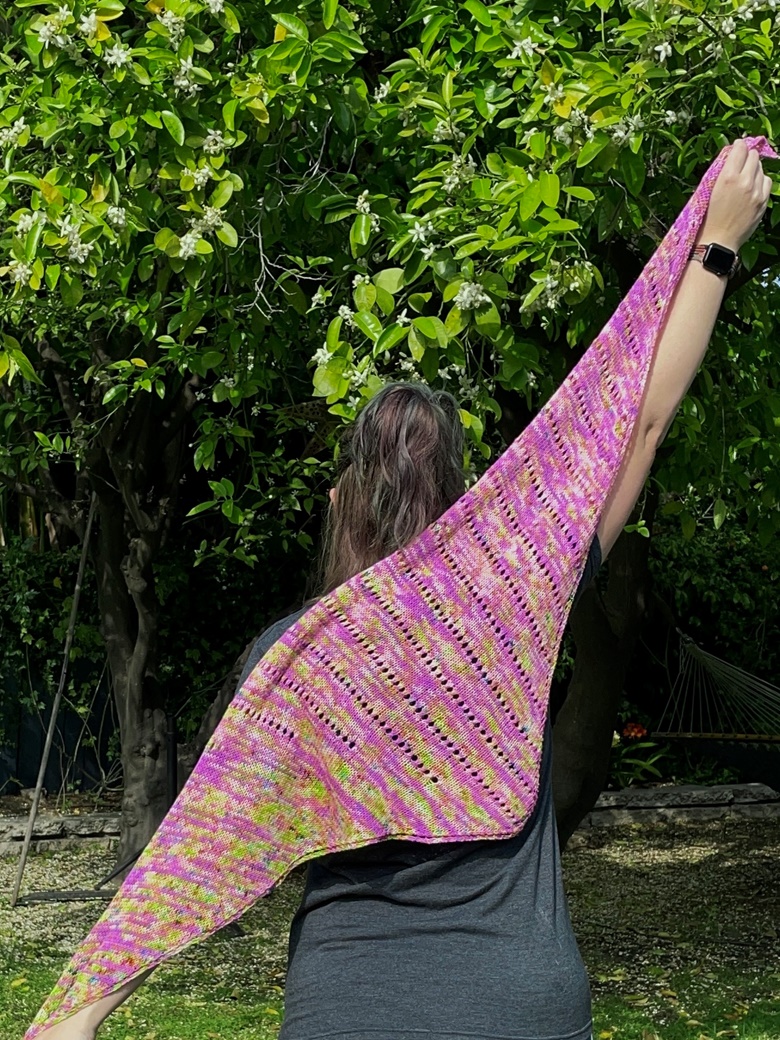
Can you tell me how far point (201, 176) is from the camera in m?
3.19

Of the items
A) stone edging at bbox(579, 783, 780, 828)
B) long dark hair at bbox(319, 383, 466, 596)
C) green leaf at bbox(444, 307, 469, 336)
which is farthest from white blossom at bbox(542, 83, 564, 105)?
stone edging at bbox(579, 783, 780, 828)

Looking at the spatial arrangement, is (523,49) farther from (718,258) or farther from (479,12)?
(718,258)

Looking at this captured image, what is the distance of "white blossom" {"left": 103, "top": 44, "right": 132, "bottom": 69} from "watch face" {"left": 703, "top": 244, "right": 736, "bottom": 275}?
1755mm

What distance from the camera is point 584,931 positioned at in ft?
20.9

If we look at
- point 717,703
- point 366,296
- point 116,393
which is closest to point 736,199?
point 366,296

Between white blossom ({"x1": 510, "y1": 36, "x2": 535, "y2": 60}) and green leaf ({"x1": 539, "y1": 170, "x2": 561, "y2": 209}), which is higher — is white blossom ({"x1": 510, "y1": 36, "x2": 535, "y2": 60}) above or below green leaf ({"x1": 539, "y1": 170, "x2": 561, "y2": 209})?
above

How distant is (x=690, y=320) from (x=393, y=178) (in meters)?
2.39

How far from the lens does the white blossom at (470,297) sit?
9.71 feet

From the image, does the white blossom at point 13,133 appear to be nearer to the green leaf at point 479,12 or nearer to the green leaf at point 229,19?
the green leaf at point 229,19

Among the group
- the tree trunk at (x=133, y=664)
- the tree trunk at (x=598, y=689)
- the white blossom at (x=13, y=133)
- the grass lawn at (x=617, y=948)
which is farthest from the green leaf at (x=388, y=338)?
the tree trunk at (x=133, y=664)

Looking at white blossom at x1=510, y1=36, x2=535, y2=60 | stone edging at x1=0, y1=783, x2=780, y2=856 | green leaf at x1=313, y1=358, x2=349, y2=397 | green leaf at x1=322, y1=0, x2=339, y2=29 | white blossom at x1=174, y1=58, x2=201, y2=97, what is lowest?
stone edging at x1=0, y1=783, x2=780, y2=856

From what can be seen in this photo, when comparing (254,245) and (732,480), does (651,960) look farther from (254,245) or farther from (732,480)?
(254,245)

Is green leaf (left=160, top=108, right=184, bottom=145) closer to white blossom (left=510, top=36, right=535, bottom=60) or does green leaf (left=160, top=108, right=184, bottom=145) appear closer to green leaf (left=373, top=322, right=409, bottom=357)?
green leaf (left=373, top=322, right=409, bottom=357)

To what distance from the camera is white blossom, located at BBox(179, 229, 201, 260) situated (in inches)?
125
